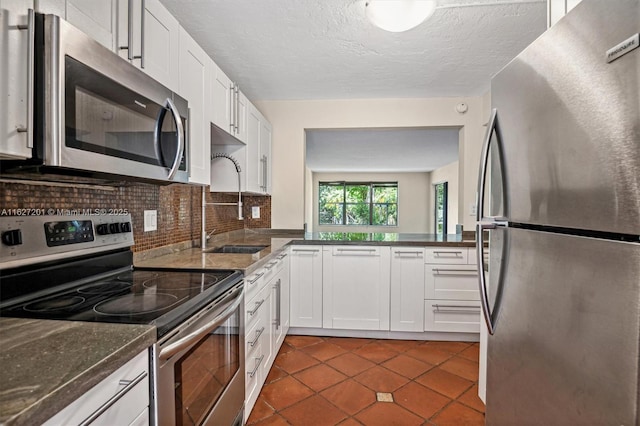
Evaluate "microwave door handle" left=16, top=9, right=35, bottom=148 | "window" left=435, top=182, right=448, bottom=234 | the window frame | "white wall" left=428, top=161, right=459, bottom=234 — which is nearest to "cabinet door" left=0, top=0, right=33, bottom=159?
"microwave door handle" left=16, top=9, right=35, bottom=148

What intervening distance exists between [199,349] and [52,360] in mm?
561

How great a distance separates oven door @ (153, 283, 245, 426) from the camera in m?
0.90

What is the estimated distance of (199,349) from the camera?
114 cm

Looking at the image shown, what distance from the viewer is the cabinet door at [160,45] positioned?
123 cm

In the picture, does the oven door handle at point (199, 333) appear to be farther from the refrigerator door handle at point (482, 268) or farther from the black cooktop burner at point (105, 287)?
the refrigerator door handle at point (482, 268)

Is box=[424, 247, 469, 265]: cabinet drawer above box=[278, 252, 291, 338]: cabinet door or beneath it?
above

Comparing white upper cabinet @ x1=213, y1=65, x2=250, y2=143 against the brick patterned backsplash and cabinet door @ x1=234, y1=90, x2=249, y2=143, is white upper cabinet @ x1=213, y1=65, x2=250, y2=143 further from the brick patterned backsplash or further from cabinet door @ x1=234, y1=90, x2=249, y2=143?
the brick patterned backsplash

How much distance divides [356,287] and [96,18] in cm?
245

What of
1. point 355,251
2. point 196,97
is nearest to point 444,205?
point 355,251

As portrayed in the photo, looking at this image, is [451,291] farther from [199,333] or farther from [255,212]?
[199,333]

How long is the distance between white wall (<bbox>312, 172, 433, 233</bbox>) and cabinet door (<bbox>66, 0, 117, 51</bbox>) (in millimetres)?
8013

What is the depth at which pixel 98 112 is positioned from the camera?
985 millimetres

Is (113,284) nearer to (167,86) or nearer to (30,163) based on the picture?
(30,163)

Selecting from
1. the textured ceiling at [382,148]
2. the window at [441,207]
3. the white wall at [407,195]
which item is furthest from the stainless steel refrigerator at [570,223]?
the white wall at [407,195]
